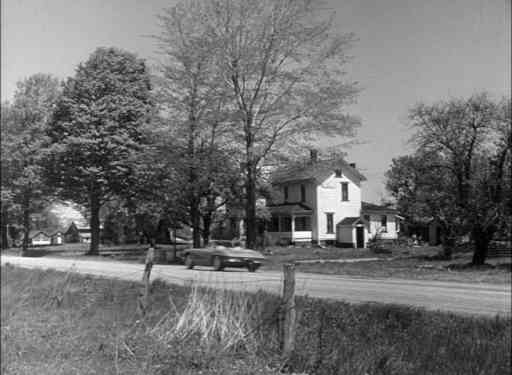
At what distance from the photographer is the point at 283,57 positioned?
4.43 m

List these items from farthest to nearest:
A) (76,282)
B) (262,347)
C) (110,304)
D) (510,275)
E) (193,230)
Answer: (510,275) < (76,282) < (110,304) < (193,230) < (262,347)

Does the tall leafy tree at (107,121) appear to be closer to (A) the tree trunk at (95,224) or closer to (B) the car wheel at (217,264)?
(A) the tree trunk at (95,224)

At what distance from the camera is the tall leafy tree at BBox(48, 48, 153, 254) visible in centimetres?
441

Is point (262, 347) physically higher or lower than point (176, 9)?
lower

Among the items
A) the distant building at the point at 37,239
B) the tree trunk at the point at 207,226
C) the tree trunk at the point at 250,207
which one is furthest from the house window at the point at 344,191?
the distant building at the point at 37,239

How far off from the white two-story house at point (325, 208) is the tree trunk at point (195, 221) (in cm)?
119

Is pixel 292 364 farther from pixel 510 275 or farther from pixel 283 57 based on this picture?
pixel 510 275

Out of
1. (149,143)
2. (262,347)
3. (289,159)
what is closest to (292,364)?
(262,347)

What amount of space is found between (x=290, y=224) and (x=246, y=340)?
1.20 metres

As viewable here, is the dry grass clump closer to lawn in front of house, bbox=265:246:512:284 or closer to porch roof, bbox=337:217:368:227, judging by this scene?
lawn in front of house, bbox=265:246:512:284

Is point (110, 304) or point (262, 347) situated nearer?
point (262, 347)

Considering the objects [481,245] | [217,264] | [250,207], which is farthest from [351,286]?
[250,207]

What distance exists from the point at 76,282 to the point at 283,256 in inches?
223

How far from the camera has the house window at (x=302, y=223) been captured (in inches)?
163
